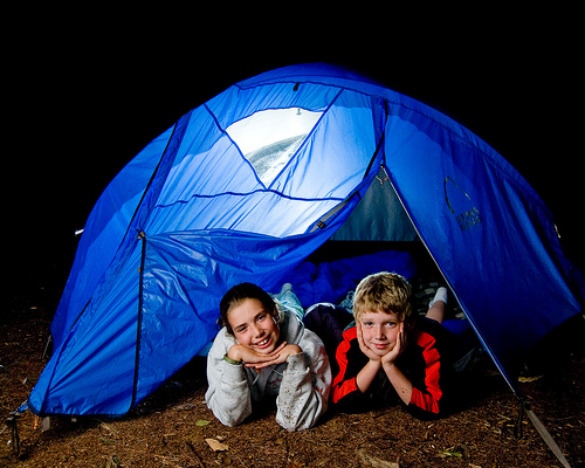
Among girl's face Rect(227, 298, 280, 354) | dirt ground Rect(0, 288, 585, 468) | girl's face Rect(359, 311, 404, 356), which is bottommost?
dirt ground Rect(0, 288, 585, 468)

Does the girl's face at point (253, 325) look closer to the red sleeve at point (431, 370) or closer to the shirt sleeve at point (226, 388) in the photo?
the shirt sleeve at point (226, 388)

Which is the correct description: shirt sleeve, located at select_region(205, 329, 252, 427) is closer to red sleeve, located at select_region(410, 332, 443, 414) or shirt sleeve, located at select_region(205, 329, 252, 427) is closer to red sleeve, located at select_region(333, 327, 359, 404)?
red sleeve, located at select_region(333, 327, 359, 404)

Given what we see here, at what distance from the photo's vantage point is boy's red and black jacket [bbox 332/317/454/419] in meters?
2.41

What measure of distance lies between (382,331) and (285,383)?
0.50 metres

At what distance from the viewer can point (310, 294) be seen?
3559 mm

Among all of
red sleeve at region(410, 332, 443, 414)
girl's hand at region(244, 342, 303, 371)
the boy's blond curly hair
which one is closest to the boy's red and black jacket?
red sleeve at region(410, 332, 443, 414)

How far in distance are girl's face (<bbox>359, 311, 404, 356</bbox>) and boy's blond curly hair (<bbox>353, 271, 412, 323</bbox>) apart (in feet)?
0.08

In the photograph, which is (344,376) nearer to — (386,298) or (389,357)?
(389,357)

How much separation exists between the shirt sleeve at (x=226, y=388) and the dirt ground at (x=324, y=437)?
12 centimetres

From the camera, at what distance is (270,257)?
2.93m

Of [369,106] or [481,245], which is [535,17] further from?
[481,245]

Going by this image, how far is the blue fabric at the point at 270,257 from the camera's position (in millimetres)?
A: 2561

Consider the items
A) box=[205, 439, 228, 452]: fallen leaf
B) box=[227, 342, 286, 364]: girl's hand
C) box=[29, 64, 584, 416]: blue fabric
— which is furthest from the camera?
box=[29, 64, 584, 416]: blue fabric

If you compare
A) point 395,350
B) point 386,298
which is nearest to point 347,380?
point 395,350
